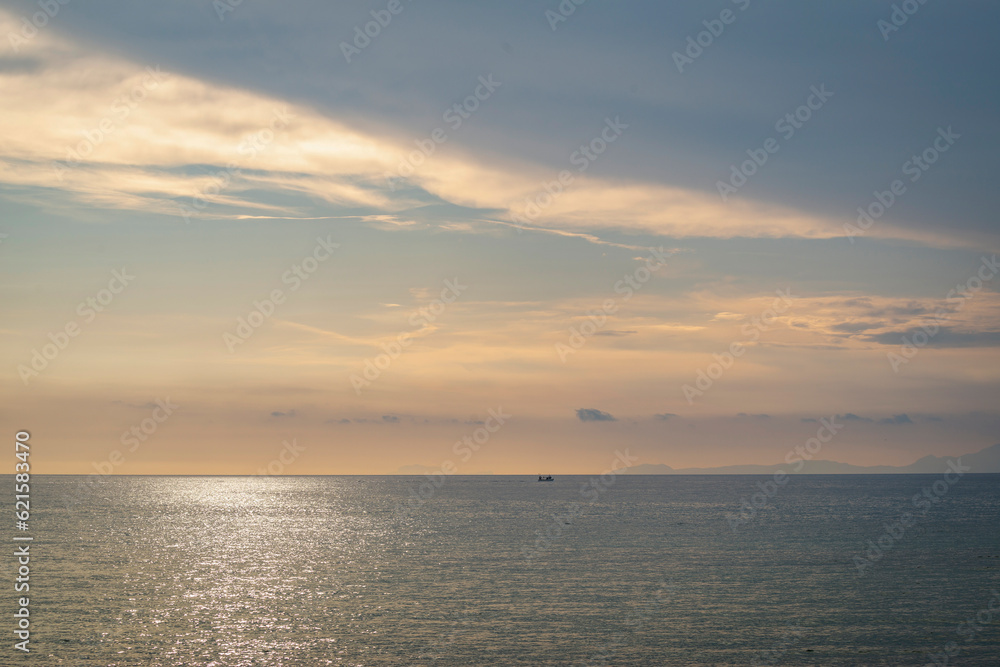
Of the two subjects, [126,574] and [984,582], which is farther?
[126,574]

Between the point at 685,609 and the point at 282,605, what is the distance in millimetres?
38074

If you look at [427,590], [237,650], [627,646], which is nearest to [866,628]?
[627,646]

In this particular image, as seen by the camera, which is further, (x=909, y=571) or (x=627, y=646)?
(x=909, y=571)

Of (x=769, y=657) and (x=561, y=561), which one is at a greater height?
(x=561, y=561)

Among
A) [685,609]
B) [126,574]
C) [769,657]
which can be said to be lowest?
[769,657]

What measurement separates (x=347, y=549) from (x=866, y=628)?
3133 inches

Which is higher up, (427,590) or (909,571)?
(427,590)

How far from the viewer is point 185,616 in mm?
68125

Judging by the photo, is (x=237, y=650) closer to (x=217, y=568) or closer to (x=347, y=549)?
(x=217, y=568)

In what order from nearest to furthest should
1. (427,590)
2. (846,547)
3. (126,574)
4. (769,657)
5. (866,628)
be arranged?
(769,657)
(866,628)
(427,590)
(126,574)
(846,547)

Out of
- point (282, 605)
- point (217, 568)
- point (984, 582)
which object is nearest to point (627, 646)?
point (282, 605)

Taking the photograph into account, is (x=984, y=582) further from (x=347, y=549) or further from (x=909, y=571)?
(x=347, y=549)

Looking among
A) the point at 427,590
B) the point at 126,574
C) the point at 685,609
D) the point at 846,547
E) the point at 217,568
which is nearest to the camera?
the point at 685,609

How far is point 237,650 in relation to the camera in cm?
5712
